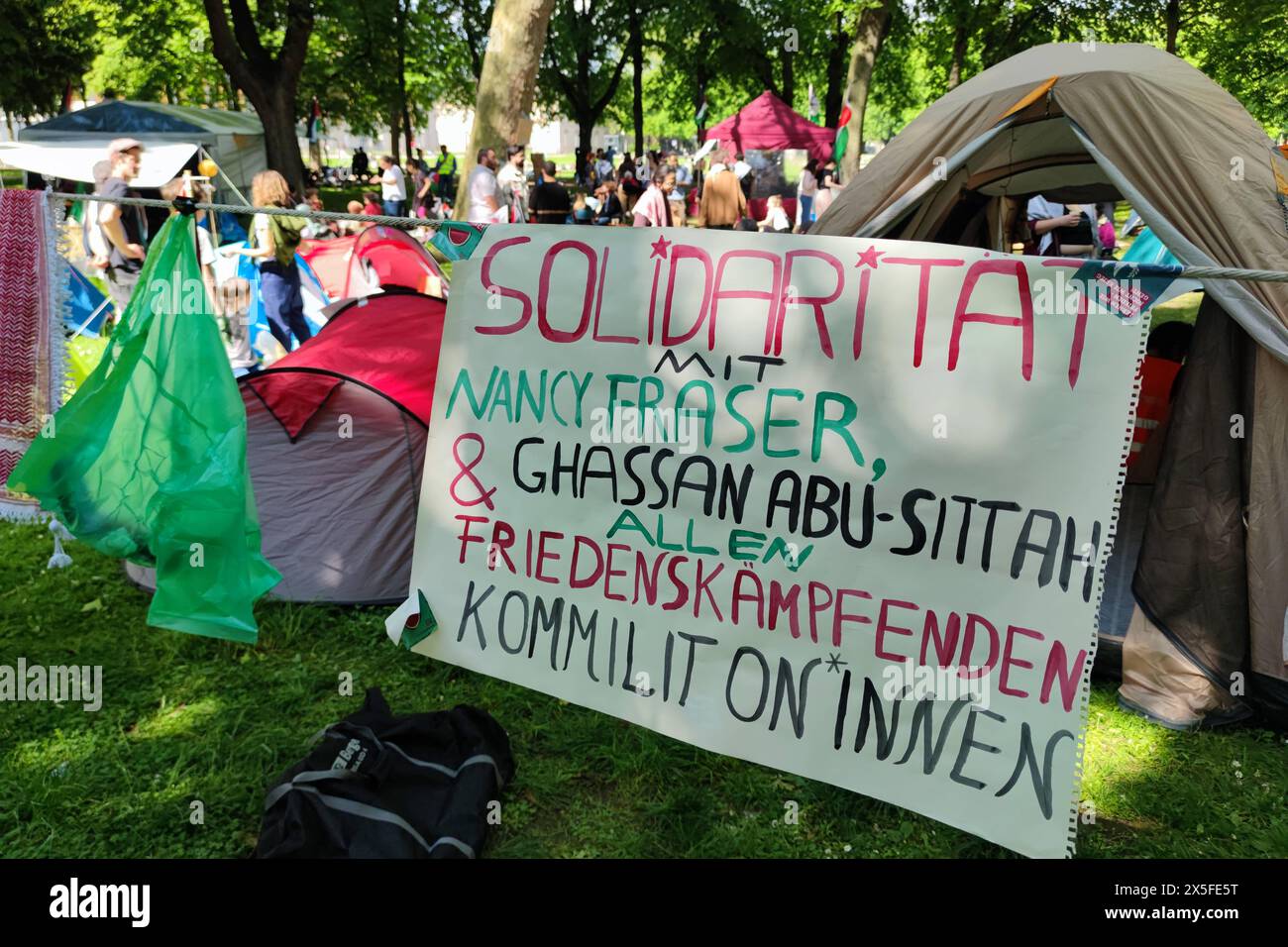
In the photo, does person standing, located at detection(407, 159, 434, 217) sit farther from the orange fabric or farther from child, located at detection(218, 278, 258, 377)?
the orange fabric

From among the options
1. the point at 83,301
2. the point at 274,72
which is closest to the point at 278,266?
the point at 83,301

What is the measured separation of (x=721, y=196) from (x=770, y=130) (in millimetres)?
13243

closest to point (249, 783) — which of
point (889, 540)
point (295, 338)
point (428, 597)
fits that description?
point (428, 597)

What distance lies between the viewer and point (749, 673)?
9.34 ft

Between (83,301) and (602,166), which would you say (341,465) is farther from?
(602,166)

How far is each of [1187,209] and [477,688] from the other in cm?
314

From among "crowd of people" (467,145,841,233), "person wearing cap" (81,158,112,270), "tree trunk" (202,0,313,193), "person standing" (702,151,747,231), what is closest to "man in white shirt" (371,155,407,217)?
"tree trunk" (202,0,313,193)

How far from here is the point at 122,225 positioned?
754cm

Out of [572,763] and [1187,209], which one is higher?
[1187,209]

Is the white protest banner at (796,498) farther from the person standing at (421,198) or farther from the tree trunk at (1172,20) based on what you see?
the tree trunk at (1172,20)

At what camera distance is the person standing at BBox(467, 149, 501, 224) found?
960cm

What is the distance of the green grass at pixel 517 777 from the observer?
9.71ft

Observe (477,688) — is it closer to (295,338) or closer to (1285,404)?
(1285,404)

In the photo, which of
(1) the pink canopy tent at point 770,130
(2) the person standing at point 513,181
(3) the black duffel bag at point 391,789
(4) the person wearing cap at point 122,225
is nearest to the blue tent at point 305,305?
(4) the person wearing cap at point 122,225
